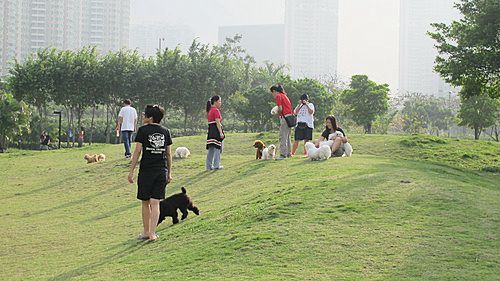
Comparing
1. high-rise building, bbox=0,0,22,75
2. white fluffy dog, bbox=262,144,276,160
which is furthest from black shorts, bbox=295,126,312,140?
high-rise building, bbox=0,0,22,75

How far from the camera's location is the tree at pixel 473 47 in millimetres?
18391

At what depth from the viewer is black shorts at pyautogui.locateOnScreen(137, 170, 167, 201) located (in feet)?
28.4

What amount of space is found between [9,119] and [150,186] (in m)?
31.4

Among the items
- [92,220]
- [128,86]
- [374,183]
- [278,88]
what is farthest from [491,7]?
[128,86]

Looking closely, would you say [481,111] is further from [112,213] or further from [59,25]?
[59,25]

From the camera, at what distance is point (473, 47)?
19.2m

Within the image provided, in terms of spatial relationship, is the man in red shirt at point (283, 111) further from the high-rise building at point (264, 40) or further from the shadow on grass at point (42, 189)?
the high-rise building at point (264, 40)

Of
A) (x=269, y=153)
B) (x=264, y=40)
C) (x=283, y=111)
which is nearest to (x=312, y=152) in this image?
(x=283, y=111)

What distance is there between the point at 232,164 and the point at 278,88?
2185 millimetres

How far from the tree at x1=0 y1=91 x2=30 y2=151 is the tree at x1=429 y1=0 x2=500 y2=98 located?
2607cm

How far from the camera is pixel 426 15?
546 feet

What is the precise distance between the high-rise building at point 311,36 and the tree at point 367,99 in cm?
12363

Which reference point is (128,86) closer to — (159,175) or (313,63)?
(159,175)

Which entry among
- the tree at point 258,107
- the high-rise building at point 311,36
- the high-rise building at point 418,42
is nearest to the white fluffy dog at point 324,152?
the tree at point 258,107
